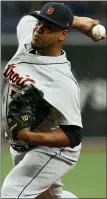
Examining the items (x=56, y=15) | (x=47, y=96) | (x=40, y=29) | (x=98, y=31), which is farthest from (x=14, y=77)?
(x=98, y=31)

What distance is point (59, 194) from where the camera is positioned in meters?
4.93

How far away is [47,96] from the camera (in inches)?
169

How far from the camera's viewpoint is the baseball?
4684 millimetres

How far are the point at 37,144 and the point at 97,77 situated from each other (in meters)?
6.31

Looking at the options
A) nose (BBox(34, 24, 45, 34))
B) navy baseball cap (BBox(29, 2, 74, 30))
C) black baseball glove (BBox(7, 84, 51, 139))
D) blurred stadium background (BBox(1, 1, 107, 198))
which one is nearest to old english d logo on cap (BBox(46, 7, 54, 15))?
navy baseball cap (BBox(29, 2, 74, 30))

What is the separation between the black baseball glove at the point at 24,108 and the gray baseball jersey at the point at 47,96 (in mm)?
108

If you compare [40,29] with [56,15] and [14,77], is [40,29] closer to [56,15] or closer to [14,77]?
[56,15]

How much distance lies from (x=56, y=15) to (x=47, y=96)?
59 cm

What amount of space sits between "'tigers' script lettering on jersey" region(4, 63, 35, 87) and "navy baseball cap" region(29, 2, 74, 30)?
41cm

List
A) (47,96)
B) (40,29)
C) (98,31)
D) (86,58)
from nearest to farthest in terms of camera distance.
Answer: (47,96), (40,29), (98,31), (86,58)

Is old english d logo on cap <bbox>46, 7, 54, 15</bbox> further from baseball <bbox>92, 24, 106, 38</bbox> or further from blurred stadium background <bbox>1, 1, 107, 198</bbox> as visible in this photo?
blurred stadium background <bbox>1, 1, 107, 198</bbox>

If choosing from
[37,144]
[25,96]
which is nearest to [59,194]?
[37,144]

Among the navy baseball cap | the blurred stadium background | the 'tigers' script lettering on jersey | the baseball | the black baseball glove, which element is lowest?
the blurred stadium background

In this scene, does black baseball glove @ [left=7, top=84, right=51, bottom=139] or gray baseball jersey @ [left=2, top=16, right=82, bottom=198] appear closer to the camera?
black baseball glove @ [left=7, top=84, right=51, bottom=139]
